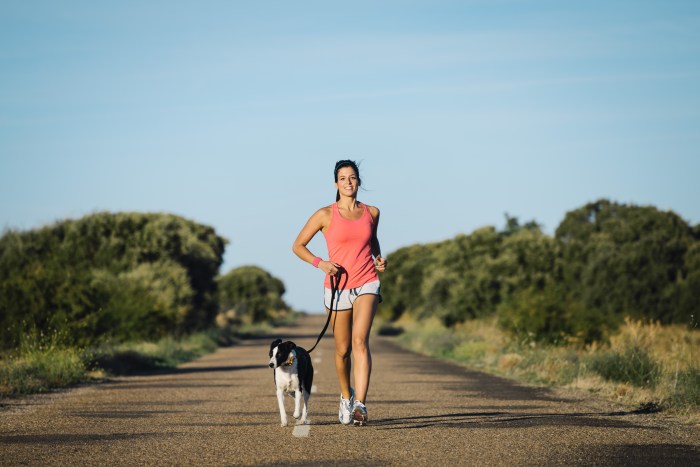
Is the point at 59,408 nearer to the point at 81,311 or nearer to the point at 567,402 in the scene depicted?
the point at 567,402

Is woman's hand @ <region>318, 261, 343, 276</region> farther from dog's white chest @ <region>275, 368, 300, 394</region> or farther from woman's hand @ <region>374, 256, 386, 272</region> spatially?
dog's white chest @ <region>275, 368, 300, 394</region>

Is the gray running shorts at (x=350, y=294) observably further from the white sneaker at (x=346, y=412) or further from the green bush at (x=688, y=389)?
the green bush at (x=688, y=389)

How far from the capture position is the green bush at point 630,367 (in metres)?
14.9

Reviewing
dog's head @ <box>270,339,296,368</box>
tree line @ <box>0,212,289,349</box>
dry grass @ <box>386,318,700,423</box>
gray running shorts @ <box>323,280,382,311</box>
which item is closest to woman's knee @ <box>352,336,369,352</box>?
gray running shorts @ <box>323,280,382,311</box>

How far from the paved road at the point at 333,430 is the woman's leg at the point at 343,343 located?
0.46 m

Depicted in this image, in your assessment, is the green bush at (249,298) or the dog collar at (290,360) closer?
the dog collar at (290,360)

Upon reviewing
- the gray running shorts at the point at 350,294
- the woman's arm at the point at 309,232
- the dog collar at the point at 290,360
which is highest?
the woman's arm at the point at 309,232

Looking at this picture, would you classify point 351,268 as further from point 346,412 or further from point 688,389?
point 688,389

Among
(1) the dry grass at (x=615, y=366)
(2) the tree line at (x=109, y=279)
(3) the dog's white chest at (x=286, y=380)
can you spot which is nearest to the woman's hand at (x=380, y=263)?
(3) the dog's white chest at (x=286, y=380)

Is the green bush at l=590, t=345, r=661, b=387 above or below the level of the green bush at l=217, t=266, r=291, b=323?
below

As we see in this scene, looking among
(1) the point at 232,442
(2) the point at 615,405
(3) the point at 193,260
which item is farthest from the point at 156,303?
(1) the point at 232,442

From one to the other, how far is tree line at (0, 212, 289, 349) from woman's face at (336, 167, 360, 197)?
11.0 meters

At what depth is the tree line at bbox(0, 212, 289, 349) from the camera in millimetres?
20922

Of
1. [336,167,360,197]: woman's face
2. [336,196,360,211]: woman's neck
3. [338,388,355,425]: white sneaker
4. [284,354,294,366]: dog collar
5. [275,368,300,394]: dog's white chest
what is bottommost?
[338,388,355,425]: white sneaker
